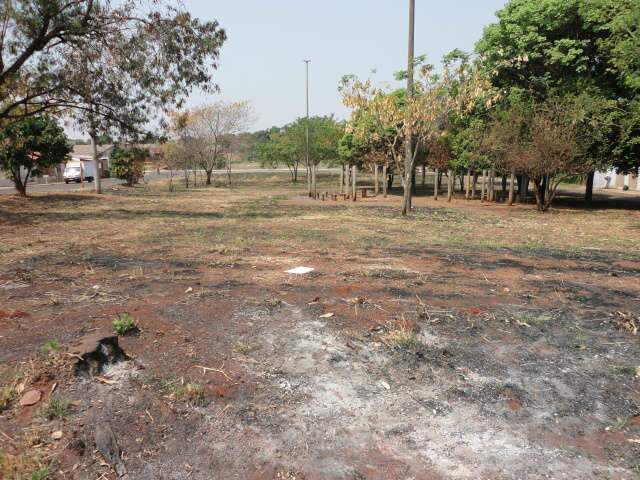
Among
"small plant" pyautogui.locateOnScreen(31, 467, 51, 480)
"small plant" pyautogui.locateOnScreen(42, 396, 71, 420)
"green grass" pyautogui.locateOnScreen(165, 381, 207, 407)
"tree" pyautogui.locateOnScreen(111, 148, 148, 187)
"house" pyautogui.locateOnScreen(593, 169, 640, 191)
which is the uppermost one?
"tree" pyautogui.locateOnScreen(111, 148, 148, 187)

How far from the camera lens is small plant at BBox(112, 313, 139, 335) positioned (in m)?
4.51

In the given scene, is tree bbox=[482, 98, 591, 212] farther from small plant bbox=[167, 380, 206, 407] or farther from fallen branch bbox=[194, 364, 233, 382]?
small plant bbox=[167, 380, 206, 407]

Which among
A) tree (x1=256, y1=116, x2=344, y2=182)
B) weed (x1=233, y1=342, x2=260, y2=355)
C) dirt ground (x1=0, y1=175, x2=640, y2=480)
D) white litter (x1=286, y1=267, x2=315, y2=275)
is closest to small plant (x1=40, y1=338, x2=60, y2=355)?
dirt ground (x1=0, y1=175, x2=640, y2=480)

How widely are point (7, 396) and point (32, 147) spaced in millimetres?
21956

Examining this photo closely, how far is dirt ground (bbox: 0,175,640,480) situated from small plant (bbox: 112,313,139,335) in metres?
0.09

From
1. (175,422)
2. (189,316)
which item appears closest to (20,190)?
(189,316)

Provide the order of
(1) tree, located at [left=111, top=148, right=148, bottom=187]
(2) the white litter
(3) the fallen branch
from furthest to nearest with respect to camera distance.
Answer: (1) tree, located at [left=111, top=148, right=148, bottom=187], (2) the white litter, (3) the fallen branch

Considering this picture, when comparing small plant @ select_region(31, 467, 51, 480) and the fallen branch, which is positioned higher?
the fallen branch

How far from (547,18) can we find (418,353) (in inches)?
846

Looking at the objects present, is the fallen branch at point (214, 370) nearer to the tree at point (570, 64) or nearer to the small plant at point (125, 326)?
the small plant at point (125, 326)

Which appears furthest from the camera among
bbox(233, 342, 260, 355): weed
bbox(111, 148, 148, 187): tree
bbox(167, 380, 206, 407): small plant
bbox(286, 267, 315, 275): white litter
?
bbox(111, 148, 148, 187): tree

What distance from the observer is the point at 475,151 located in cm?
2388

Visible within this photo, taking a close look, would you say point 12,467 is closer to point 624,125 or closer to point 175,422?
point 175,422

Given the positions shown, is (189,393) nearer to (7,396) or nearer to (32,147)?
(7,396)
